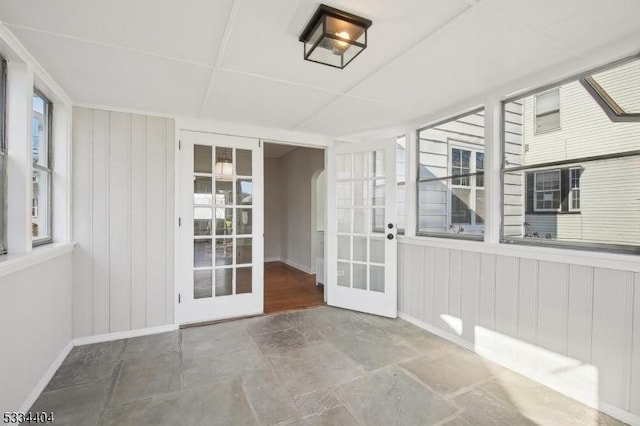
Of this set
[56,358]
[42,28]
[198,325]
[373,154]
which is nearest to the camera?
[42,28]

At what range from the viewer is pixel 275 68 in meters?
2.13

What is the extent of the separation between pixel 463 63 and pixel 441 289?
2.09 m

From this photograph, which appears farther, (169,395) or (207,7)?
(169,395)

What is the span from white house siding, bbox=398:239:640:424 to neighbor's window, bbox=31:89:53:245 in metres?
3.61

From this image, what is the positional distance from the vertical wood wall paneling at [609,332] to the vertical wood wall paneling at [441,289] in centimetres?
116

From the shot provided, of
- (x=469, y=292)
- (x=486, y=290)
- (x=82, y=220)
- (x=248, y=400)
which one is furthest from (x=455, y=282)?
(x=82, y=220)

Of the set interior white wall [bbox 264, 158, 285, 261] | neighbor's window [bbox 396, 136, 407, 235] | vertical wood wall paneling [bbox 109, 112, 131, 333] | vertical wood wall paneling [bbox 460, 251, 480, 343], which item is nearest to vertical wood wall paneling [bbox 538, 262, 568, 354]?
vertical wood wall paneling [bbox 460, 251, 480, 343]

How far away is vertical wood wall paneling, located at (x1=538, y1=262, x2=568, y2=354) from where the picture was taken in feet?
6.95

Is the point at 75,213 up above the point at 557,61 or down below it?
below

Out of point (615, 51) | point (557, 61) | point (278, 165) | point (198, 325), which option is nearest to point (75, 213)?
point (198, 325)

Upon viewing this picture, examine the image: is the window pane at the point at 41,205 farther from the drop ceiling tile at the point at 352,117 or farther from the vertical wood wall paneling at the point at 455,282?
the vertical wood wall paneling at the point at 455,282

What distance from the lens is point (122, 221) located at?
2.97 meters

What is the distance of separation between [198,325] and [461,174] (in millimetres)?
3203

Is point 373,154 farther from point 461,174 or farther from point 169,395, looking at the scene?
point 169,395
